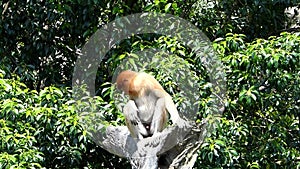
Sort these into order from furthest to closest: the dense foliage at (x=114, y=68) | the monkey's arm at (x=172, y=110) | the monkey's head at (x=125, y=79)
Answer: the dense foliage at (x=114, y=68)
the monkey's head at (x=125, y=79)
the monkey's arm at (x=172, y=110)

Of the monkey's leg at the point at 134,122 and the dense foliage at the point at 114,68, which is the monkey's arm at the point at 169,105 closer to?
the monkey's leg at the point at 134,122

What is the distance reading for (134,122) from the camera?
5.44 m

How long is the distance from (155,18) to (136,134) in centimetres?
217

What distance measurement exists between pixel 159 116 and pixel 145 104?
7.0 inches

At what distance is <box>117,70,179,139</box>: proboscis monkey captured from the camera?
17.3 feet

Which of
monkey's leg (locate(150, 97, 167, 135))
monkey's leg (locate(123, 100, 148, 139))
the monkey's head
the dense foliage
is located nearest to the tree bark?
monkey's leg (locate(123, 100, 148, 139))

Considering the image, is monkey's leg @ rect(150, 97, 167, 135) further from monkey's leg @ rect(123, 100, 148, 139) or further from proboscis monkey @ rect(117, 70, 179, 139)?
monkey's leg @ rect(123, 100, 148, 139)

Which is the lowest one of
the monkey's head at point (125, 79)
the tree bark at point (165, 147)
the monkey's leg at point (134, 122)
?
the tree bark at point (165, 147)

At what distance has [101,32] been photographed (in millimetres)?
7250

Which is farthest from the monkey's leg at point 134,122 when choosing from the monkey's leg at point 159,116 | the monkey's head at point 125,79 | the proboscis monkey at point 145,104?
the monkey's head at point 125,79

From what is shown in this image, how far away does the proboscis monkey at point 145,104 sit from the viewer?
17.3 feet

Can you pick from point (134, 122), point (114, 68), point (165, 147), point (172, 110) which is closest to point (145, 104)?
point (134, 122)

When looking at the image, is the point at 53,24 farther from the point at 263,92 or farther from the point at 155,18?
the point at 263,92

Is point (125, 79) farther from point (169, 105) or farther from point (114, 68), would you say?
point (114, 68)
